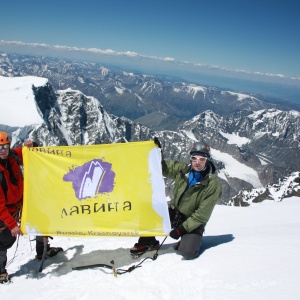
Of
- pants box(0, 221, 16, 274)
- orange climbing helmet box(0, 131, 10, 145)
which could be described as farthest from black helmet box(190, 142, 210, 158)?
pants box(0, 221, 16, 274)

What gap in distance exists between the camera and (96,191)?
834cm

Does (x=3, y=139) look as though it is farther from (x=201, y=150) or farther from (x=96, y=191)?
(x=201, y=150)

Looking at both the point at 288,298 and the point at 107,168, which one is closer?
the point at 288,298

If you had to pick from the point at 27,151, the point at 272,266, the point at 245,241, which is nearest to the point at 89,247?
the point at 27,151

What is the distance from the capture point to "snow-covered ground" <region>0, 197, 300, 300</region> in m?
→ 5.83

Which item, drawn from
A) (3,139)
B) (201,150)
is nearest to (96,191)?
(3,139)

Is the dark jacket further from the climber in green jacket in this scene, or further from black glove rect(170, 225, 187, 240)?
black glove rect(170, 225, 187, 240)

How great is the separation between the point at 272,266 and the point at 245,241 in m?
2.27

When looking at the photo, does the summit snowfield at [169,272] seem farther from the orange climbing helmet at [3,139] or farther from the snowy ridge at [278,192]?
the snowy ridge at [278,192]

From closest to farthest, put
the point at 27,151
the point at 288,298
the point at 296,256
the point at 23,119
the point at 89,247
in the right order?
the point at 288,298
the point at 296,256
the point at 27,151
the point at 89,247
the point at 23,119

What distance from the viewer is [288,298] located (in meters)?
5.03

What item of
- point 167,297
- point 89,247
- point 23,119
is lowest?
point 23,119

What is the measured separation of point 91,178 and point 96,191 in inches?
15.6

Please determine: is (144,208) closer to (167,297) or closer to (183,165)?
(183,165)
